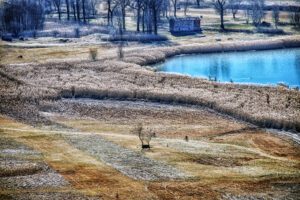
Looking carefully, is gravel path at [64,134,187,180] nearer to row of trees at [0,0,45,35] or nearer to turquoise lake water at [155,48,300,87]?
turquoise lake water at [155,48,300,87]

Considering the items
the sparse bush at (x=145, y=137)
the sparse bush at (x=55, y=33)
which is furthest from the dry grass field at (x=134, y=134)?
the sparse bush at (x=55, y=33)

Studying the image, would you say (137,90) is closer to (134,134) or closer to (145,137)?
(134,134)

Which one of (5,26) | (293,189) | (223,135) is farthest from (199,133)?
(5,26)

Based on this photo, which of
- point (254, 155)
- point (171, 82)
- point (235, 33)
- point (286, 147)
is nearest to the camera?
point (254, 155)

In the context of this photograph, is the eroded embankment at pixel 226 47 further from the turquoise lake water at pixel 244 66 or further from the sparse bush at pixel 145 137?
the sparse bush at pixel 145 137

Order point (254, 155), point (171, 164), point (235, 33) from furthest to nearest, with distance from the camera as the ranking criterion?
point (235, 33) < point (254, 155) < point (171, 164)

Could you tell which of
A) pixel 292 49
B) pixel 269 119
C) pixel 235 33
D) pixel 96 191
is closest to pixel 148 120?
pixel 269 119

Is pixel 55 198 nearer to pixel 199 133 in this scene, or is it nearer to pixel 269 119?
pixel 199 133

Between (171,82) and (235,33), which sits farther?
(235,33)

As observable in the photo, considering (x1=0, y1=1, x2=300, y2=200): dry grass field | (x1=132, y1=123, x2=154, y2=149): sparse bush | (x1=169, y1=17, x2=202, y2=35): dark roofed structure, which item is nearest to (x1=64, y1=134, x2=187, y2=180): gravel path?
(x1=0, y1=1, x2=300, y2=200): dry grass field
